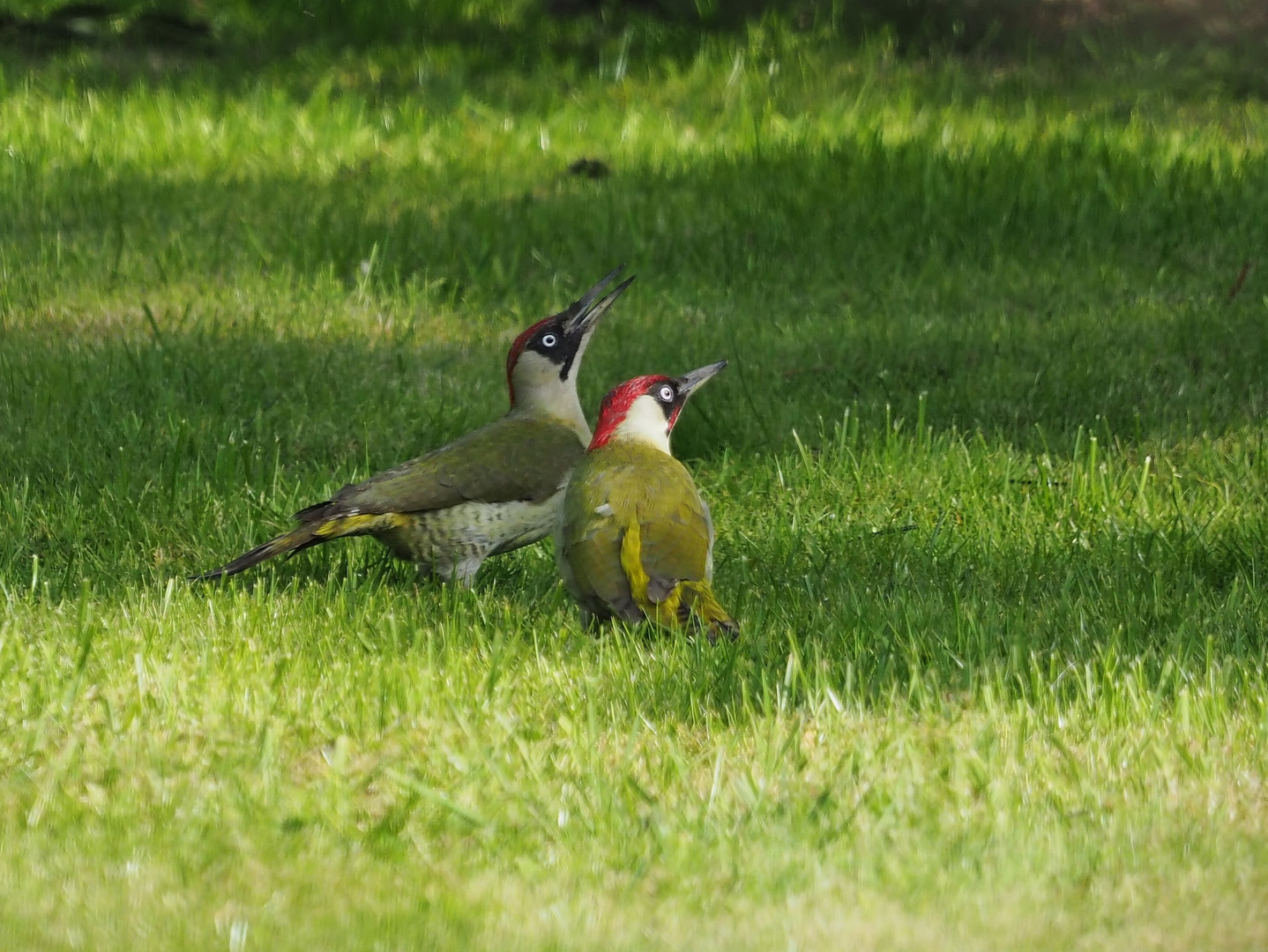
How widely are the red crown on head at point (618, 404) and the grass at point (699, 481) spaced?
61cm

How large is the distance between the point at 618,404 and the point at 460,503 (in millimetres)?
600

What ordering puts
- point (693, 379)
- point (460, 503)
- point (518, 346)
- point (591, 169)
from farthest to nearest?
point (591, 169), point (518, 346), point (693, 379), point (460, 503)

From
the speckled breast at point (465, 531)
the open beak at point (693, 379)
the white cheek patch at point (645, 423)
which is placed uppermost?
the open beak at point (693, 379)

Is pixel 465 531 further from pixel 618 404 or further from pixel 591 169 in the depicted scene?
pixel 591 169

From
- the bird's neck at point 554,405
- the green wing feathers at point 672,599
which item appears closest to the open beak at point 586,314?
the bird's neck at point 554,405

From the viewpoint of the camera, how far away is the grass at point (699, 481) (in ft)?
11.3

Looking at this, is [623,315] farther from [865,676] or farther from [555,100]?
[865,676]

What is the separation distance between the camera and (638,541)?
492cm


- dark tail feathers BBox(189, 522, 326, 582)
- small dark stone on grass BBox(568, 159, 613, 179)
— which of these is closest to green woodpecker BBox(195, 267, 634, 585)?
dark tail feathers BBox(189, 522, 326, 582)

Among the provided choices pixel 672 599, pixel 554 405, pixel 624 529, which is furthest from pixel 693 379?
pixel 672 599

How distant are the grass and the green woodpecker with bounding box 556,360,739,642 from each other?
0.49 ft

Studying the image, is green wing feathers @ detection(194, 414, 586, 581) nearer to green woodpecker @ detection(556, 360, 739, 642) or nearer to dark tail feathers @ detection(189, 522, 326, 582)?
dark tail feathers @ detection(189, 522, 326, 582)

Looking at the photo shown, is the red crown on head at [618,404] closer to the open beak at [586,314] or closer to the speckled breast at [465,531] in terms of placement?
the speckled breast at [465,531]

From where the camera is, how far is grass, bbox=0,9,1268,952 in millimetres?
3453
